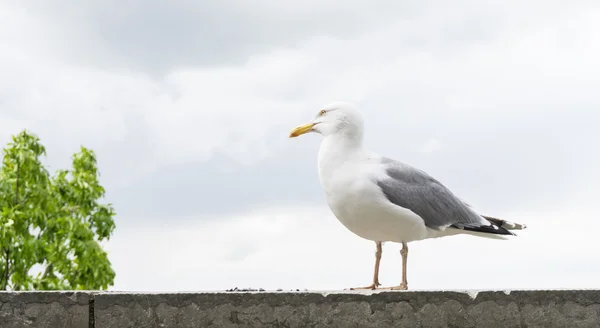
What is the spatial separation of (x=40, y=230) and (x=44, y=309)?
14.9 metres

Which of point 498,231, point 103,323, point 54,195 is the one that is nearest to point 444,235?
point 498,231

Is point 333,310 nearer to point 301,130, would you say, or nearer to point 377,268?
point 377,268

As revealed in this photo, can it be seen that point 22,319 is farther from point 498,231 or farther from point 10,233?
point 10,233

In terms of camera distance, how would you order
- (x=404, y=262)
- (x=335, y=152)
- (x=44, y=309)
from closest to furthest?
(x=44, y=309), (x=404, y=262), (x=335, y=152)

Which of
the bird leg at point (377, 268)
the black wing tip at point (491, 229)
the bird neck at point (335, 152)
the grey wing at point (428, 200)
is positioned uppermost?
the bird neck at point (335, 152)

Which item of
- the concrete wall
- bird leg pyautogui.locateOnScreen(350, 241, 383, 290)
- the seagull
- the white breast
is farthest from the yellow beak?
the concrete wall

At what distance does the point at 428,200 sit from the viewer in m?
6.76

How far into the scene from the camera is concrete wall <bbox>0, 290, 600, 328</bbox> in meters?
5.51

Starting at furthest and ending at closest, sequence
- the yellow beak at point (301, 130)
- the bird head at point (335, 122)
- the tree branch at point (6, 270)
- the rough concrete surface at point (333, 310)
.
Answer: the tree branch at point (6, 270), the yellow beak at point (301, 130), the bird head at point (335, 122), the rough concrete surface at point (333, 310)

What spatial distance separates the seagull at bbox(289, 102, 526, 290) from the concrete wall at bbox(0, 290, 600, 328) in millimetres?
781

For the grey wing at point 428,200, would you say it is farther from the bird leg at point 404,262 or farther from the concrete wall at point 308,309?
the concrete wall at point 308,309

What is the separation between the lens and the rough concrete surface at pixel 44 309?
560cm

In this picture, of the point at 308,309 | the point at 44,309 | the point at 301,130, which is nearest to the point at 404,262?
the point at 308,309

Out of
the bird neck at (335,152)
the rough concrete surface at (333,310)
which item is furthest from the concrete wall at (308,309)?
the bird neck at (335,152)
